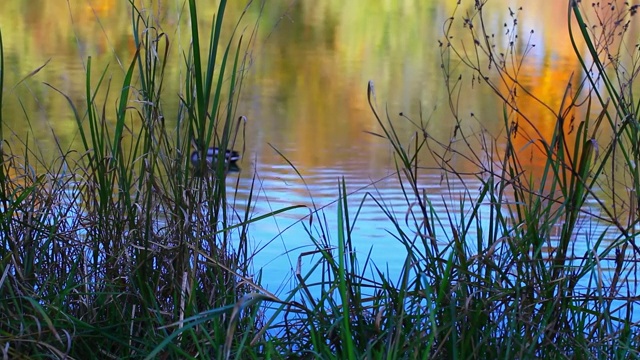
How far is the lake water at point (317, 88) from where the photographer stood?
274cm

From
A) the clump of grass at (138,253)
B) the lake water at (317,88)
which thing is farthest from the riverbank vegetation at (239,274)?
the lake water at (317,88)

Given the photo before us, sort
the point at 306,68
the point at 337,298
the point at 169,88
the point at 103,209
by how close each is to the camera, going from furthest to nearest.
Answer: the point at 306,68 < the point at 169,88 < the point at 337,298 < the point at 103,209

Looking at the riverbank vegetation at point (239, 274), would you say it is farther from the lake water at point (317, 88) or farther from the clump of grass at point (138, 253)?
the lake water at point (317, 88)

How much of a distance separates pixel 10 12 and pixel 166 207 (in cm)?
571

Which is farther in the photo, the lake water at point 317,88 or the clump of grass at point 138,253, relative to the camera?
the lake water at point 317,88

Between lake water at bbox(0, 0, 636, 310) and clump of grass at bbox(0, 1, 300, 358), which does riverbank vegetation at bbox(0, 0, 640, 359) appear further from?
lake water at bbox(0, 0, 636, 310)

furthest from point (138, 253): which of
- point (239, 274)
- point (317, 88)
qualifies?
point (317, 88)

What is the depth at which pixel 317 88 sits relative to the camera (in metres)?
5.73

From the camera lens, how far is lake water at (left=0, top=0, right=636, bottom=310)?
8.98 feet

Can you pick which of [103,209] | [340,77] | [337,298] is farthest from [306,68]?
[103,209]

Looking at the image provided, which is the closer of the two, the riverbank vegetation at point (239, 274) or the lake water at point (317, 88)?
the riverbank vegetation at point (239, 274)

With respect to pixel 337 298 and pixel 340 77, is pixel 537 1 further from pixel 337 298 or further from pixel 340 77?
pixel 337 298

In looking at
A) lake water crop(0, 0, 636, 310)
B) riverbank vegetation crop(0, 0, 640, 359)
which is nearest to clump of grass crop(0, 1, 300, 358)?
riverbank vegetation crop(0, 0, 640, 359)

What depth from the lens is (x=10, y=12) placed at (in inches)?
270
